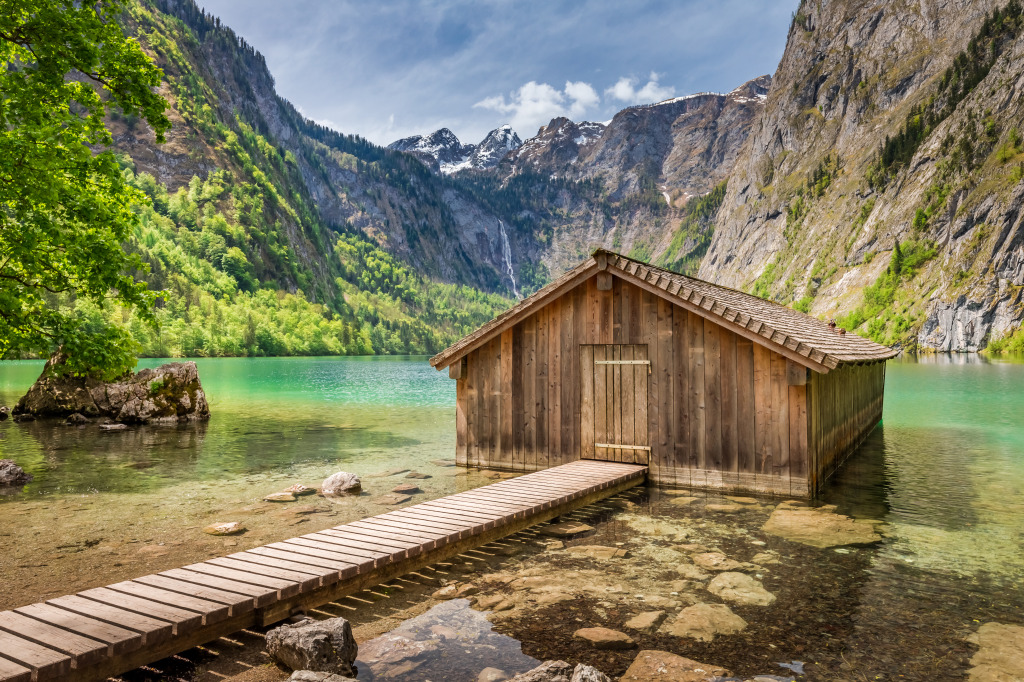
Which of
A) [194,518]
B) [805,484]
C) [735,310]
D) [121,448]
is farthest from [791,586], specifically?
[121,448]

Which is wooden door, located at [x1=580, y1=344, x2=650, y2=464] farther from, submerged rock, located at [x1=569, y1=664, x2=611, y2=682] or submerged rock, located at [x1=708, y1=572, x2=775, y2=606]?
submerged rock, located at [x1=569, y1=664, x2=611, y2=682]

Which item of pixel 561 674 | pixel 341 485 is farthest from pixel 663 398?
pixel 561 674

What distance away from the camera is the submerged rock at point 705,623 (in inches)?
238

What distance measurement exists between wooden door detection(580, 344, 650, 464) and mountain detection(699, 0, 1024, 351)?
9747 cm

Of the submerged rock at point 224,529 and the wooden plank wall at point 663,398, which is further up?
the wooden plank wall at point 663,398

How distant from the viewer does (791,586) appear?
24.0 feet

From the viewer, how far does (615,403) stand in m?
13.3

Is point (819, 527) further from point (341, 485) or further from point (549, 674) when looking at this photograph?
point (341, 485)

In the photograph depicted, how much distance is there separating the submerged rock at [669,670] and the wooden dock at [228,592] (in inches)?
122

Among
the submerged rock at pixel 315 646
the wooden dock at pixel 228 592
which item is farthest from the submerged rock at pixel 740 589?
the submerged rock at pixel 315 646

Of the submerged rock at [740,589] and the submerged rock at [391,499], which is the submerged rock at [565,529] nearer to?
the submerged rock at [740,589]

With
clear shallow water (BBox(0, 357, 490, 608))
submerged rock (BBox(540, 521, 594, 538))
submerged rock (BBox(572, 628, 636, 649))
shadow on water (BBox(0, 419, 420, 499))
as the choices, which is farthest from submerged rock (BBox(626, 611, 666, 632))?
shadow on water (BBox(0, 419, 420, 499))

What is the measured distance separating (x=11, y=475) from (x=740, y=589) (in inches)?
587

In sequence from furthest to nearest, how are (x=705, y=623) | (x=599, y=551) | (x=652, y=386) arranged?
(x=652, y=386) < (x=599, y=551) < (x=705, y=623)
